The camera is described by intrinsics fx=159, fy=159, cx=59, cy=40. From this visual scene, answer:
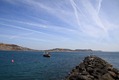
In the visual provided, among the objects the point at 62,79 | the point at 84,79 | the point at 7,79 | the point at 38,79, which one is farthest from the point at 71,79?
the point at 7,79

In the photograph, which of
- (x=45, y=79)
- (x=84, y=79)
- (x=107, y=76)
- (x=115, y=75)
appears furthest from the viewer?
(x=45, y=79)

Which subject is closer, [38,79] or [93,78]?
[93,78]

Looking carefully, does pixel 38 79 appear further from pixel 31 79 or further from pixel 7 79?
pixel 7 79

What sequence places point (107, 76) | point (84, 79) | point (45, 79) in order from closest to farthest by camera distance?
point (84, 79) → point (107, 76) → point (45, 79)

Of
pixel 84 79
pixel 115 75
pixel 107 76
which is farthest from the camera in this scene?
pixel 115 75

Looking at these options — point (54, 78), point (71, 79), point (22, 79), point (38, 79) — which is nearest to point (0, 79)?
point (22, 79)

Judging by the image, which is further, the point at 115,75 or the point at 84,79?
A: the point at 115,75

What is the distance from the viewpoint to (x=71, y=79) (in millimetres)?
27172

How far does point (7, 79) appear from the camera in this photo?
34344mm

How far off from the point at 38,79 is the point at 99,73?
13212 mm

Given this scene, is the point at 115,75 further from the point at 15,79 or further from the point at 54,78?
the point at 15,79

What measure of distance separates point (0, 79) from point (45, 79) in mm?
9697

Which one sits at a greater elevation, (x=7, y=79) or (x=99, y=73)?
(x=99, y=73)

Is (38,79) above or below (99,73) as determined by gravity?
below
